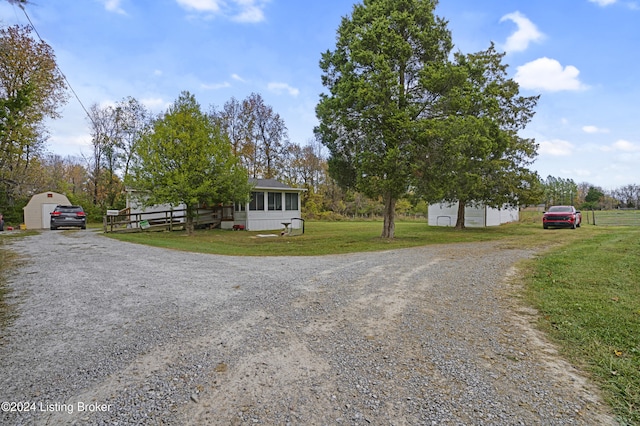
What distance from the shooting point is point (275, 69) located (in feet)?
53.8

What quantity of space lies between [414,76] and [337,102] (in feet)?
10.9

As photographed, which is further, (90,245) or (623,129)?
(623,129)

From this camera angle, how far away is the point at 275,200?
20672 mm

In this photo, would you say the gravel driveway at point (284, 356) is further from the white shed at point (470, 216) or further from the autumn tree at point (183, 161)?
the white shed at point (470, 216)

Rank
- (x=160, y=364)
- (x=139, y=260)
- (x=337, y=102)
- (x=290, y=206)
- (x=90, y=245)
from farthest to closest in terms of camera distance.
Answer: (x=290, y=206), (x=337, y=102), (x=90, y=245), (x=139, y=260), (x=160, y=364)

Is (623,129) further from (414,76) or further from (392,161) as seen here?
(392,161)

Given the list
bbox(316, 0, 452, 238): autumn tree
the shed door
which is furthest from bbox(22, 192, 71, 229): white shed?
bbox(316, 0, 452, 238): autumn tree

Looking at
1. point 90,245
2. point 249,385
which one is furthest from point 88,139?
point 249,385

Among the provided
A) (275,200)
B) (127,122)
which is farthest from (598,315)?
(127,122)

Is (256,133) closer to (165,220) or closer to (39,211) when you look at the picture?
(165,220)

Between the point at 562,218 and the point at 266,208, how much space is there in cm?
1697

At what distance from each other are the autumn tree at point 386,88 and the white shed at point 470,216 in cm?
1072

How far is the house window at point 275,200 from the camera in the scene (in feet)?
67.0

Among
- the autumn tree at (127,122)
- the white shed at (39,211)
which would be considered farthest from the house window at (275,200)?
the autumn tree at (127,122)
